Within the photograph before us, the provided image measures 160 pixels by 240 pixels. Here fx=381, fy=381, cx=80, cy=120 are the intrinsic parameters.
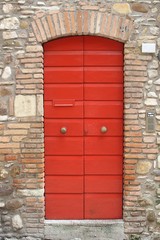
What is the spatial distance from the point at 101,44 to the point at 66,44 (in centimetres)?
46

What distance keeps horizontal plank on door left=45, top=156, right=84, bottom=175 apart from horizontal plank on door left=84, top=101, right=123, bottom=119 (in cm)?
61

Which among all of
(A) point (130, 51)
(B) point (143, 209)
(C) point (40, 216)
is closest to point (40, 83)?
(A) point (130, 51)

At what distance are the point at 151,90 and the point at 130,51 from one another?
566mm

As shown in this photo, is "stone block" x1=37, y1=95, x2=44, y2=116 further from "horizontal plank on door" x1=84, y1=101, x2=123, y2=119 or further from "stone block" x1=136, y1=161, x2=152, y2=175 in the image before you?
"stone block" x1=136, y1=161, x2=152, y2=175

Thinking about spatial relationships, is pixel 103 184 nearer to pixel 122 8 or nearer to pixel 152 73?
pixel 152 73

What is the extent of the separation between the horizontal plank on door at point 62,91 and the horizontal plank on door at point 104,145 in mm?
598

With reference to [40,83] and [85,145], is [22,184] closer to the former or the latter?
[85,145]

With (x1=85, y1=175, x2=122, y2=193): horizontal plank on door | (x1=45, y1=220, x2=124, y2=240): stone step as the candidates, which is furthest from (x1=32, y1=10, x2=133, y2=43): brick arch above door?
(x1=45, y1=220, x2=124, y2=240): stone step

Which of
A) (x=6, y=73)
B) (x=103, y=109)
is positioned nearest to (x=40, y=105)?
(x=6, y=73)

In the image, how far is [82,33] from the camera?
4824 millimetres

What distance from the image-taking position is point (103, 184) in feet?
16.7

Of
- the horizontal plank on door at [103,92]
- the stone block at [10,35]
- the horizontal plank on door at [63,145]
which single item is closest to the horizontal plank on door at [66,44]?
the stone block at [10,35]

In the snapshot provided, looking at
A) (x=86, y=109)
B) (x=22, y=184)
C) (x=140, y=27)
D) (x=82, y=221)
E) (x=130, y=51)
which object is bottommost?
(x=82, y=221)

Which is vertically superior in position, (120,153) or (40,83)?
(40,83)
